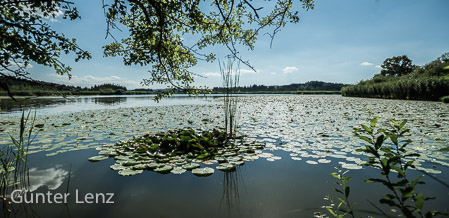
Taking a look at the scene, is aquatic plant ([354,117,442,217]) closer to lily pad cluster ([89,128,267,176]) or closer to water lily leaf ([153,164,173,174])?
lily pad cluster ([89,128,267,176])

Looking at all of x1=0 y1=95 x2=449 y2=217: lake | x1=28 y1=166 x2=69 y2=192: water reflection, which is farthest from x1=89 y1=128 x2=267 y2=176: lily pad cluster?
x1=28 y1=166 x2=69 y2=192: water reflection

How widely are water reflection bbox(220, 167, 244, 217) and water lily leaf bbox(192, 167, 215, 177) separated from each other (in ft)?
0.71

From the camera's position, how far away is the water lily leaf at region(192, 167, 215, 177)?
285 cm

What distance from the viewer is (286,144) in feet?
14.5

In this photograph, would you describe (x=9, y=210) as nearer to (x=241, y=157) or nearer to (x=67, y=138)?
(x=241, y=157)

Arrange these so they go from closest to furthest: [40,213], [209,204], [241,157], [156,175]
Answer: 1. [40,213]
2. [209,204]
3. [156,175]
4. [241,157]

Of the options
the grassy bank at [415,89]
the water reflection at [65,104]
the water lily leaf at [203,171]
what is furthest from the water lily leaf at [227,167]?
the grassy bank at [415,89]

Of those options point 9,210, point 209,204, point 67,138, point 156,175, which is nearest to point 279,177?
point 209,204

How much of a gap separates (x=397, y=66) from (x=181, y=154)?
61.3 meters

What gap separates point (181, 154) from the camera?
384cm

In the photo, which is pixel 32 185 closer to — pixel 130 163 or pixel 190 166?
pixel 130 163

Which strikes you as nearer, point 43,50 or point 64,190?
point 64,190

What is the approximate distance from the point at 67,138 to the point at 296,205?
5.49m

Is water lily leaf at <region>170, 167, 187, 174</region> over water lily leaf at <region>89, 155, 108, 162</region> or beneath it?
beneath
